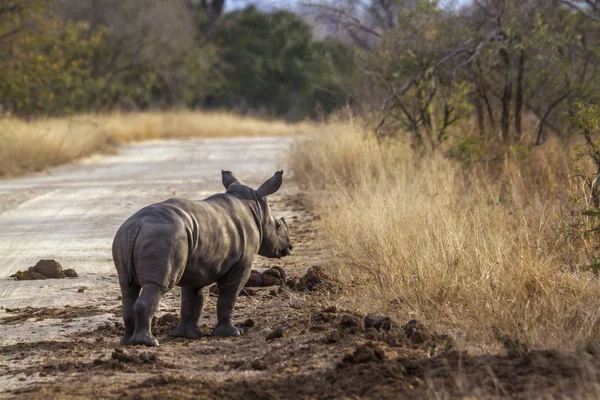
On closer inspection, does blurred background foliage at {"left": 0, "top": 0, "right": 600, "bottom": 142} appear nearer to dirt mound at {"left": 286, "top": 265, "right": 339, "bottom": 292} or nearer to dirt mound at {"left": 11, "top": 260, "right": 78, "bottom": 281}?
dirt mound at {"left": 286, "top": 265, "right": 339, "bottom": 292}

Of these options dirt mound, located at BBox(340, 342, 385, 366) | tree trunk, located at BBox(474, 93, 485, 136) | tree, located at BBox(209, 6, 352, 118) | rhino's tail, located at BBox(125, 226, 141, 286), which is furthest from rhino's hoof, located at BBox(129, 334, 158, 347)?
tree, located at BBox(209, 6, 352, 118)

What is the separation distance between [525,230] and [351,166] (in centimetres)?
687

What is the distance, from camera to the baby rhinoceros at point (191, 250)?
605 cm

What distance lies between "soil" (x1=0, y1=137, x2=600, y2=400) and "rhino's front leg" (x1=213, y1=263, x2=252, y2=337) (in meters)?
0.10

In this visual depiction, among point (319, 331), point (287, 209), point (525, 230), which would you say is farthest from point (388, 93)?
point (319, 331)

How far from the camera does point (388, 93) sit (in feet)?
53.0

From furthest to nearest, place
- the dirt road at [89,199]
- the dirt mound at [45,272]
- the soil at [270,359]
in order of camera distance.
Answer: the dirt road at [89,199], the dirt mound at [45,272], the soil at [270,359]

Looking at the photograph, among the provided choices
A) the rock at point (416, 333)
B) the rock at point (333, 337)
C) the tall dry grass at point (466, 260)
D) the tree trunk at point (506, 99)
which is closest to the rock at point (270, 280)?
the tall dry grass at point (466, 260)

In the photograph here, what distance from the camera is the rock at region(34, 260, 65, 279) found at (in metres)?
8.91

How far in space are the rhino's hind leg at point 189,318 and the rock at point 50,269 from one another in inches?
101

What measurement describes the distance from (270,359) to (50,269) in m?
3.66

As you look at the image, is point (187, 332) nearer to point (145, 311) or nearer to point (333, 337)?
point (145, 311)

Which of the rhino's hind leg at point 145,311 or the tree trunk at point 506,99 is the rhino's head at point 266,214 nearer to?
the rhino's hind leg at point 145,311

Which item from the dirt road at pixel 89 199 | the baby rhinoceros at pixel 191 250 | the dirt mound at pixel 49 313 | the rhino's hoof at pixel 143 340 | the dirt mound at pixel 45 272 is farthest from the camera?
the dirt road at pixel 89 199
